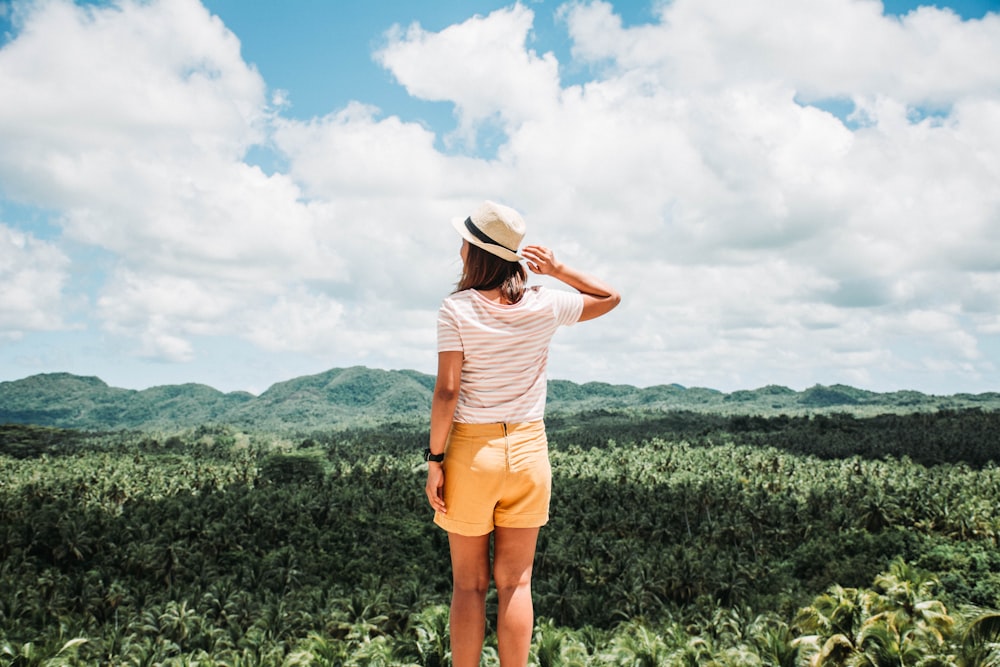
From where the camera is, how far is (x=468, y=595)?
3.91 meters

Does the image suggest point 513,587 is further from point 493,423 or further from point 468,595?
point 493,423

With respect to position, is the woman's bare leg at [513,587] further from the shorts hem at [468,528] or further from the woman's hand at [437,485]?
the woman's hand at [437,485]

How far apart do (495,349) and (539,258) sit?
2.00 feet

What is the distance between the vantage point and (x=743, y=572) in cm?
4834

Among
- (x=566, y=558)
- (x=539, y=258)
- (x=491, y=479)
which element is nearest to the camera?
(x=491, y=479)

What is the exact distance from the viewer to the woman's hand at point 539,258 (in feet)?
13.0

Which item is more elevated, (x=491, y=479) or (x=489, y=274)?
(x=489, y=274)

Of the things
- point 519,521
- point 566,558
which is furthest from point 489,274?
point 566,558

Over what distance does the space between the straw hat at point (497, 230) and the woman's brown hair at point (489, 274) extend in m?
0.05

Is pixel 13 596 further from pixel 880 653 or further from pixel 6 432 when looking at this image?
pixel 6 432

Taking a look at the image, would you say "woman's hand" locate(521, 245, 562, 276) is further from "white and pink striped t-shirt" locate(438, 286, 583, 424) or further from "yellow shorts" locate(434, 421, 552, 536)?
"yellow shorts" locate(434, 421, 552, 536)

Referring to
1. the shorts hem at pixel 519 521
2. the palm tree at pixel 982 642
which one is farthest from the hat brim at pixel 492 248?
the palm tree at pixel 982 642

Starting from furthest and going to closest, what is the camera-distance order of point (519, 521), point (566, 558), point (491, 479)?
point (566, 558) < point (519, 521) < point (491, 479)

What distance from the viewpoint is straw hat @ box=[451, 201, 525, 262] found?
3.78 m
